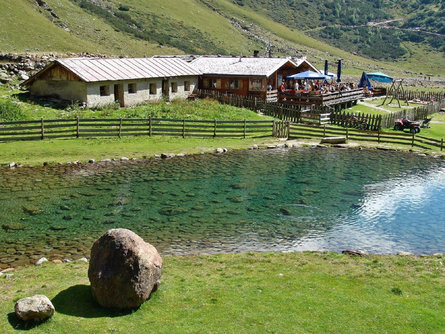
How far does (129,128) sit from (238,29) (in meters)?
107

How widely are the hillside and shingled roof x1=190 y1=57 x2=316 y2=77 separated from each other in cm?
2310

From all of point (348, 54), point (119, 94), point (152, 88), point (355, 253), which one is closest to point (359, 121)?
point (152, 88)

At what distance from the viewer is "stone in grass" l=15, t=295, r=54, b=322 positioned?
34.8 feet

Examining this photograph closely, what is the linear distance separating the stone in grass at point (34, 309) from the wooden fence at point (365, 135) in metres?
30.5

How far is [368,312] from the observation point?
38.3 feet

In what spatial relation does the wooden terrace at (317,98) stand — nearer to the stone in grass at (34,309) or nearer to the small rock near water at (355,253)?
the small rock near water at (355,253)

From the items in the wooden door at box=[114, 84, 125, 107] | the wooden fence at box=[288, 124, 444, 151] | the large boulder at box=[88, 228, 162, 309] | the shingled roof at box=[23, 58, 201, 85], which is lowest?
the large boulder at box=[88, 228, 162, 309]

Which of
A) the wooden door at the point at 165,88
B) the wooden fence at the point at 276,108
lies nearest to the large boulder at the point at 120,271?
the wooden fence at the point at 276,108

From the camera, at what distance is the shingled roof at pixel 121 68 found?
40500 mm

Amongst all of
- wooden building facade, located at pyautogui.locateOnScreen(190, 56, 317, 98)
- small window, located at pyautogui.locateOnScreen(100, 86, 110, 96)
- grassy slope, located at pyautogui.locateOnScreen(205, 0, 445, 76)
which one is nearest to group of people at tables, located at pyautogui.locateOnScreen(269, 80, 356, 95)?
wooden building facade, located at pyautogui.locateOnScreen(190, 56, 317, 98)

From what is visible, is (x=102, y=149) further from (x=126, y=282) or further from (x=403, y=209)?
(x=126, y=282)

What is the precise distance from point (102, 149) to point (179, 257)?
17541 millimetres

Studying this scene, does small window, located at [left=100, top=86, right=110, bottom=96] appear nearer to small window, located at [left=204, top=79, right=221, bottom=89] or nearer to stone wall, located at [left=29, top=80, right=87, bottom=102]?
stone wall, located at [left=29, top=80, right=87, bottom=102]

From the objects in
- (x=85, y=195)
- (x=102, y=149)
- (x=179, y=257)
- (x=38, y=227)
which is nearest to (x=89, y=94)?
(x=102, y=149)
